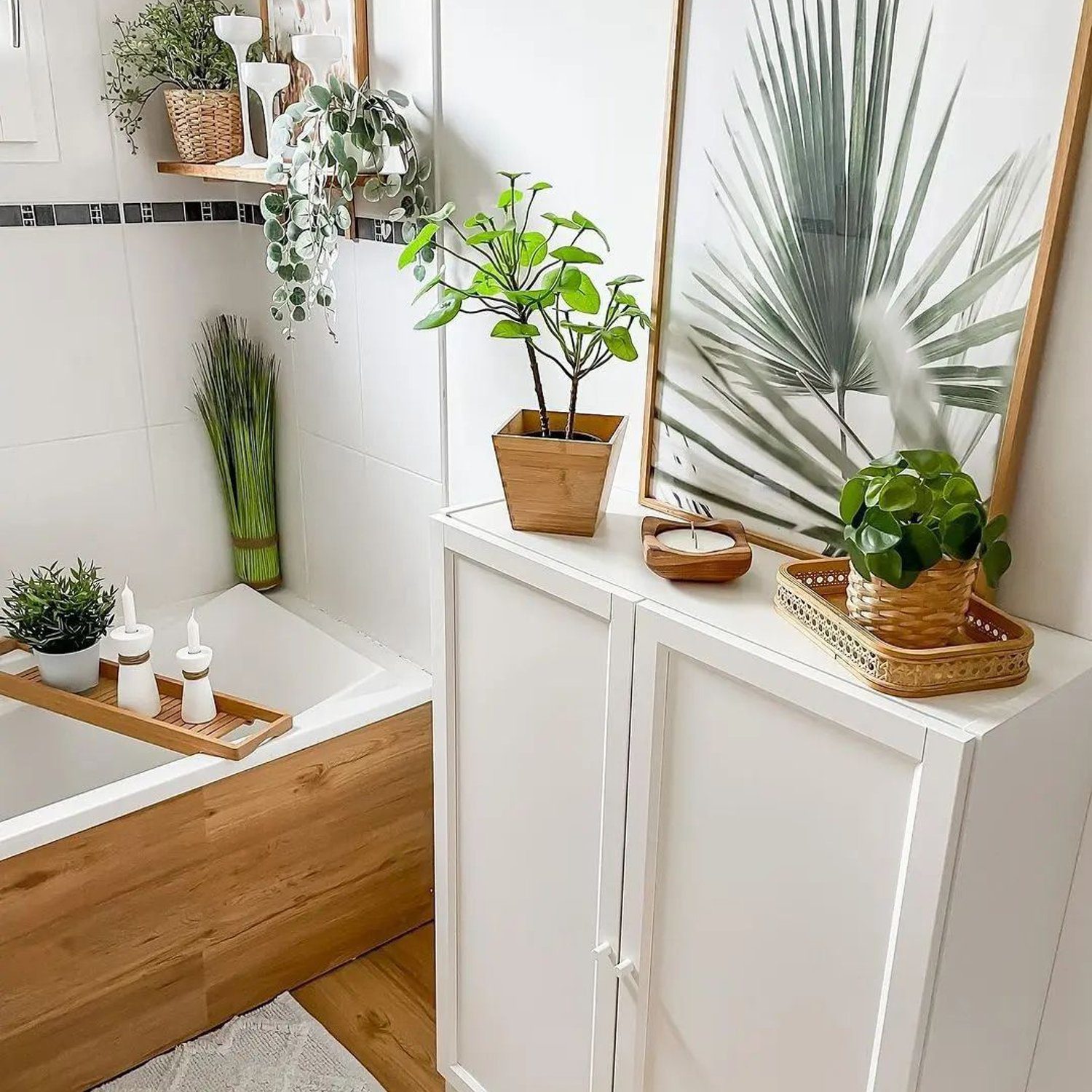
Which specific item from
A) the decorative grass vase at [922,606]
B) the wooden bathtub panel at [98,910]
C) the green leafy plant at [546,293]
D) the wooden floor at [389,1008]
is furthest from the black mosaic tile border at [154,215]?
the wooden floor at [389,1008]

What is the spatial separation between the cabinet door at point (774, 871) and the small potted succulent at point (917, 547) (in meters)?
0.09

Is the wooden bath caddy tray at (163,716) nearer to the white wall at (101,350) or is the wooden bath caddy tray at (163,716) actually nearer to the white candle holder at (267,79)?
the white wall at (101,350)

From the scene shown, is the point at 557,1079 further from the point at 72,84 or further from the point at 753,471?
the point at 72,84

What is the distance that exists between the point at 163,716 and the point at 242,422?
702 mm

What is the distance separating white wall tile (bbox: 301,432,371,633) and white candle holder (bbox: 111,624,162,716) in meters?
0.47

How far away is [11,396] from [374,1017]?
53.8 inches

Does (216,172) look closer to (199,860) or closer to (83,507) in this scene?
(83,507)

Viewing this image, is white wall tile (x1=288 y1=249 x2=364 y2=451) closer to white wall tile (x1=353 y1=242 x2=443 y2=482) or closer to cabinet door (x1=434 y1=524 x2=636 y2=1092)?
white wall tile (x1=353 y1=242 x2=443 y2=482)

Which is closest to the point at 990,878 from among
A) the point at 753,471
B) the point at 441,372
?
the point at 753,471

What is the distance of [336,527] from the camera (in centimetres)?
238

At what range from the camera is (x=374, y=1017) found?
2.04 m

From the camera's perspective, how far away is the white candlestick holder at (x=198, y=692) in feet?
6.57

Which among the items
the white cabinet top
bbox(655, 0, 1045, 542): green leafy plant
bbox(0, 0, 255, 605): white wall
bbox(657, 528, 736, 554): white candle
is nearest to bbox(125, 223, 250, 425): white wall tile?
bbox(0, 0, 255, 605): white wall

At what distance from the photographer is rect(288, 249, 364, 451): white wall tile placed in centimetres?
214
